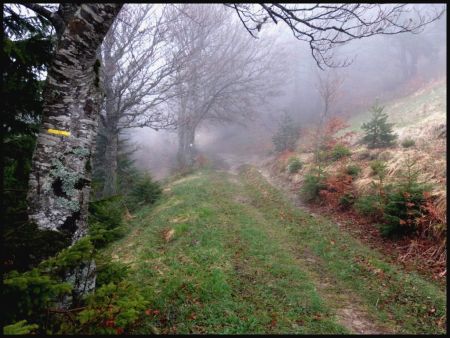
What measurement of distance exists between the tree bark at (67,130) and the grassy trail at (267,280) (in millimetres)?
1440

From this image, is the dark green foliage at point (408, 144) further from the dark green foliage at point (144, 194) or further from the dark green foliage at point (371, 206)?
the dark green foliage at point (144, 194)

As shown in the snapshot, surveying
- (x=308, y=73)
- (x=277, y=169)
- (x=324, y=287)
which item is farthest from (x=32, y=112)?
(x=308, y=73)

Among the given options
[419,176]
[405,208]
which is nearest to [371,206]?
[405,208]

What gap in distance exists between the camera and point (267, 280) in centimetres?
559

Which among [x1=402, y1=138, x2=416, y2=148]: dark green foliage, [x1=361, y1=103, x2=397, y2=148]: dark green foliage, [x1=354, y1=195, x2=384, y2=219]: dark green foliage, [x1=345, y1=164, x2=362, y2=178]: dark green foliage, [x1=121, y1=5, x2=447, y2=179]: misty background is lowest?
[x1=354, y1=195, x2=384, y2=219]: dark green foliage

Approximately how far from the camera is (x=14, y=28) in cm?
437

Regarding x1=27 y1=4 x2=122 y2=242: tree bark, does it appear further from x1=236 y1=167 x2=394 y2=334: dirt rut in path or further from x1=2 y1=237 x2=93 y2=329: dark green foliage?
x1=236 y1=167 x2=394 y2=334: dirt rut in path

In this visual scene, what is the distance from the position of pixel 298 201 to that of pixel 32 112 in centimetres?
980

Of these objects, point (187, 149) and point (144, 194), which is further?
point (187, 149)

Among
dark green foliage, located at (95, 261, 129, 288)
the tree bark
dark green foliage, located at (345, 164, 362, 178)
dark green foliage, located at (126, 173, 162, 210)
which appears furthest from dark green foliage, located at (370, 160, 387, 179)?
dark green foliage, located at (126, 173, 162, 210)

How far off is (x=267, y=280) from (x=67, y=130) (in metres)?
4.55

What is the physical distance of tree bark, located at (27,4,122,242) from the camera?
275cm

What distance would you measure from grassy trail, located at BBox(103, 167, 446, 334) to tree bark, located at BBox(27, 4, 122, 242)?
1440 millimetres

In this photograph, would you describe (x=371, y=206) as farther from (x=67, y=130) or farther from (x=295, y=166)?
(x=67, y=130)
